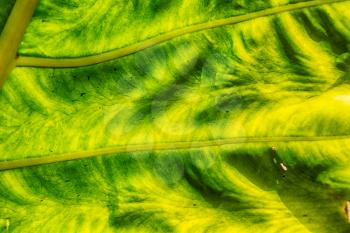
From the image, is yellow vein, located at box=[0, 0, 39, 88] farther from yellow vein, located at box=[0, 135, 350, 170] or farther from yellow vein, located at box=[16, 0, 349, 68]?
yellow vein, located at box=[0, 135, 350, 170]

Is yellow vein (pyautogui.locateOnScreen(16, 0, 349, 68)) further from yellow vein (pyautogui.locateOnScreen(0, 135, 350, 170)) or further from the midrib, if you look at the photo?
yellow vein (pyautogui.locateOnScreen(0, 135, 350, 170))

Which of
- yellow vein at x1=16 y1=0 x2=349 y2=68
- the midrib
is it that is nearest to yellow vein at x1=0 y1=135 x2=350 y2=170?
the midrib

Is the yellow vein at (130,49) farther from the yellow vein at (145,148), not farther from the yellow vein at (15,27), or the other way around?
the yellow vein at (145,148)

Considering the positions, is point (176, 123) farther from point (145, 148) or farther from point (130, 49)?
point (130, 49)

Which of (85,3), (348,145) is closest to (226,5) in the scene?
(85,3)

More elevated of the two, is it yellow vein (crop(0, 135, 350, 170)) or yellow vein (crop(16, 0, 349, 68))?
yellow vein (crop(16, 0, 349, 68))

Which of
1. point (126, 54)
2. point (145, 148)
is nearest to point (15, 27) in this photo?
point (126, 54)

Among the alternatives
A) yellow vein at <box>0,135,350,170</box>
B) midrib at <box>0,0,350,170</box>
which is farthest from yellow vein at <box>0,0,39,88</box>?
yellow vein at <box>0,135,350,170</box>
